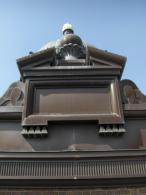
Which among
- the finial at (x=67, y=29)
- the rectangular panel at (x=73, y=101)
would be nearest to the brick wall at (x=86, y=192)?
the rectangular panel at (x=73, y=101)

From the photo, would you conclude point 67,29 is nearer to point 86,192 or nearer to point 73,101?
point 73,101

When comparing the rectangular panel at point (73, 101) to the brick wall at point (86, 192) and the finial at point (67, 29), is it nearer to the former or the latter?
the brick wall at point (86, 192)

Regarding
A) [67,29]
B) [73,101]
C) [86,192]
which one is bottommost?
[86,192]

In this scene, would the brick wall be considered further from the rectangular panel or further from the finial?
the finial

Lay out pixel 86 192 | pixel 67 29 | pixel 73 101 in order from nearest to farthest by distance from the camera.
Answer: pixel 86 192 → pixel 73 101 → pixel 67 29

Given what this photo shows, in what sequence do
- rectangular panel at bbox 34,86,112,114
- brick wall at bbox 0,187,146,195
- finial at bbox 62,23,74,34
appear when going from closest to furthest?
brick wall at bbox 0,187,146,195, rectangular panel at bbox 34,86,112,114, finial at bbox 62,23,74,34

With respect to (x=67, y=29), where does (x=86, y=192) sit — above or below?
below

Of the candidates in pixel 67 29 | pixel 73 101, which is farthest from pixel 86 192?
pixel 67 29

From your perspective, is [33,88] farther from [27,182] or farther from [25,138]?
[27,182]

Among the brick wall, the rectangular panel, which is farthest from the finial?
the brick wall

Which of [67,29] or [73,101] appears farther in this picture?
[67,29]

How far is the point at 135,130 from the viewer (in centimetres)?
836

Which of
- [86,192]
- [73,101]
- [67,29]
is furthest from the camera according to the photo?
[67,29]

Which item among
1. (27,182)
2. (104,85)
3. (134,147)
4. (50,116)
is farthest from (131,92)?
(27,182)
